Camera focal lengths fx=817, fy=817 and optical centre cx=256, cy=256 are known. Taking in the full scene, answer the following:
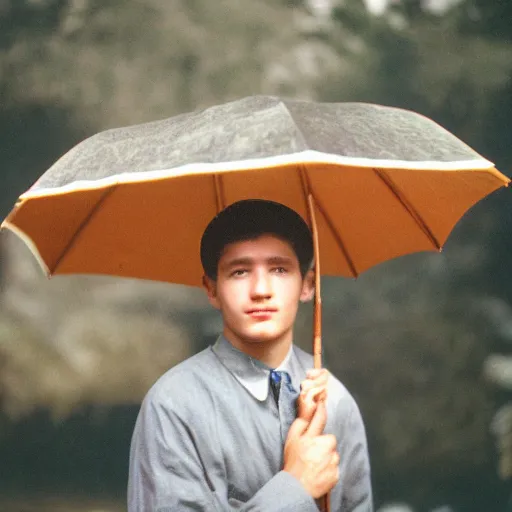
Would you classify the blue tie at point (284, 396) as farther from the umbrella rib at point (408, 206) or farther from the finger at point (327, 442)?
the umbrella rib at point (408, 206)

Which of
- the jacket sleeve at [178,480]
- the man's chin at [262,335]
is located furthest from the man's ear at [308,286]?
the jacket sleeve at [178,480]

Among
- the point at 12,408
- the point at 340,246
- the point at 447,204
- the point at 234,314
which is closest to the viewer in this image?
the point at 234,314

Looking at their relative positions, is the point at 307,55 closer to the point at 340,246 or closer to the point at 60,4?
the point at 60,4

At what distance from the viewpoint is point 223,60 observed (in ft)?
8.80

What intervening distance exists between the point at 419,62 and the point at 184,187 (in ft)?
4.01

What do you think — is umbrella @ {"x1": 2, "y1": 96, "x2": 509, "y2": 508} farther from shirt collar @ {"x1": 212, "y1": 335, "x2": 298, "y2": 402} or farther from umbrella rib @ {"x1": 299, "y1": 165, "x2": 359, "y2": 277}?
shirt collar @ {"x1": 212, "y1": 335, "x2": 298, "y2": 402}

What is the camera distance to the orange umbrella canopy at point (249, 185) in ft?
4.21

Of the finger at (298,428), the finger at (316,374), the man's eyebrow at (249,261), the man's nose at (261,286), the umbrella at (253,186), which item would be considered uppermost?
the umbrella at (253,186)

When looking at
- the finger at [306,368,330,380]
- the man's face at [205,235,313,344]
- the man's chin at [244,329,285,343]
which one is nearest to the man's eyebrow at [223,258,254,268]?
the man's face at [205,235,313,344]

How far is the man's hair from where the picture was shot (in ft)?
4.98

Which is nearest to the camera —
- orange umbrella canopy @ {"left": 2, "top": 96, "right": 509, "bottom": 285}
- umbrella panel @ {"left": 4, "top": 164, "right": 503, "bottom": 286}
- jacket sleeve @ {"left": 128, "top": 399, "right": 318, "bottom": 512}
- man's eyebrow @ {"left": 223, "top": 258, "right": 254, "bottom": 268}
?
orange umbrella canopy @ {"left": 2, "top": 96, "right": 509, "bottom": 285}

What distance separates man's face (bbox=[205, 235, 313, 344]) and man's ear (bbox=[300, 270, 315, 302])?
57 mm

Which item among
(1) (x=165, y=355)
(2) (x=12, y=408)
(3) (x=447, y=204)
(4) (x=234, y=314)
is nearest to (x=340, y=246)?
(3) (x=447, y=204)

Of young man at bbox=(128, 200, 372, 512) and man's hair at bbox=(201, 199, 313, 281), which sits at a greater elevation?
man's hair at bbox=(201, 199, 313, 281)
